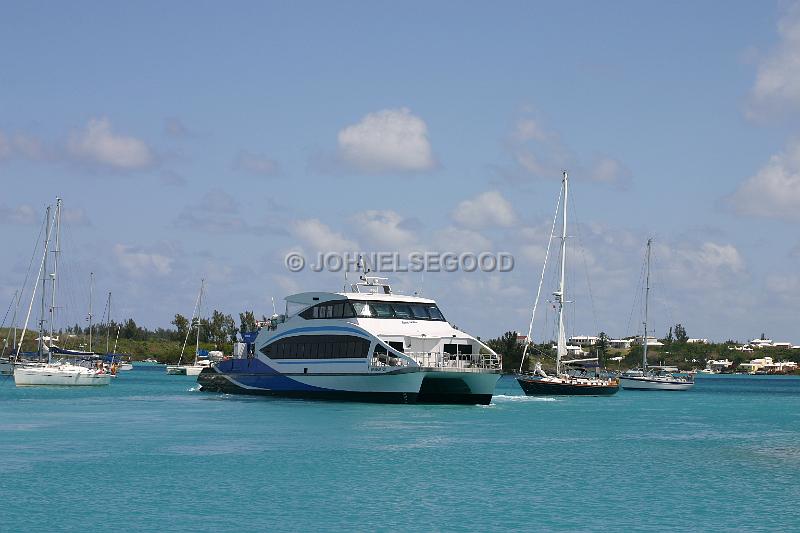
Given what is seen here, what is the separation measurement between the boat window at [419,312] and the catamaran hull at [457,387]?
4.98 meters

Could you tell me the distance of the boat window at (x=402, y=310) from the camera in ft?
214

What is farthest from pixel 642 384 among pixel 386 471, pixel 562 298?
pixel 386 471

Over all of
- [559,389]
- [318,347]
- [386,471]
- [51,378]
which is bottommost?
[386,471]

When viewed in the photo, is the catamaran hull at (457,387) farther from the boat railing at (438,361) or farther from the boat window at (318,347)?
the boat window at (318,347)

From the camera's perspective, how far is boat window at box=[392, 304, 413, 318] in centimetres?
6525

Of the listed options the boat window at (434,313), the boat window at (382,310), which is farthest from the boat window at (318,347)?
the boat window at (434,313)

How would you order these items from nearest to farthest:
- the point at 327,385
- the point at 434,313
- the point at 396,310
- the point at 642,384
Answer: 1. the point at 327,385
2. the point at 396,310
3. the point at 434,313
4. the point at 642,384

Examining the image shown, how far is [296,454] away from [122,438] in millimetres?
9426

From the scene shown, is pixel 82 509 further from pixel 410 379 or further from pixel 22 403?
pixel 22 403

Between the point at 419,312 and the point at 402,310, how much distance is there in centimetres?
124

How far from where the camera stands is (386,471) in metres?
36.3

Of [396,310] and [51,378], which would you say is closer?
[396,310]

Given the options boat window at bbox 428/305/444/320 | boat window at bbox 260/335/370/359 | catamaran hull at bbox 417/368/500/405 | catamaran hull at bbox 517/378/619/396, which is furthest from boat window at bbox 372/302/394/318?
catamaran hull at bbox 517/378/619/396

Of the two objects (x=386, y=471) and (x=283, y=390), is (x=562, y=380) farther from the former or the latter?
(x=386, y=471)
